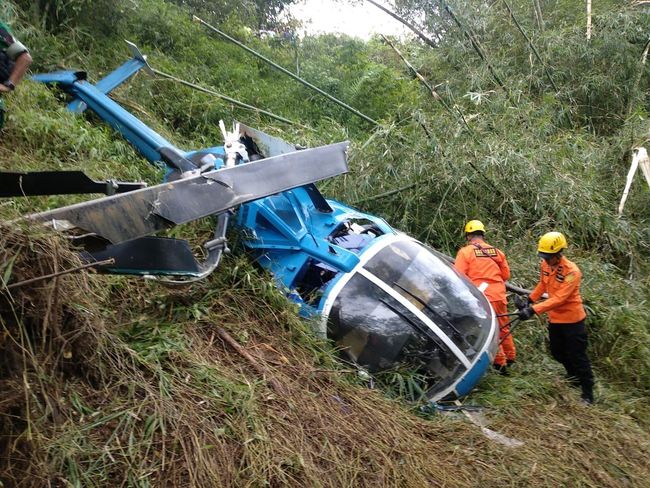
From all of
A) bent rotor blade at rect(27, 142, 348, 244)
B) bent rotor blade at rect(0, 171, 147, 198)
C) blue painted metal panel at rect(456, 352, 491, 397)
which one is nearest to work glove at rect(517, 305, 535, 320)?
blue painted metal panel at rect(456, 352, 491, 397)

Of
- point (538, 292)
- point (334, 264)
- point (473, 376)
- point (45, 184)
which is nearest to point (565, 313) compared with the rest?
point (538, 292)

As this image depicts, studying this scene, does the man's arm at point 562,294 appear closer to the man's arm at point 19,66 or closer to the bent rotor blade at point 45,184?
the bent rotor blade at point 45,184

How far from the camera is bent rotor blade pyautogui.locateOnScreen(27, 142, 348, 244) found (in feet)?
8.79

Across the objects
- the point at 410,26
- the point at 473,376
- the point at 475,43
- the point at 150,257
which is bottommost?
the point at 473,376

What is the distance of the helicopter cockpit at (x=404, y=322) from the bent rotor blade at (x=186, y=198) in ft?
2.65

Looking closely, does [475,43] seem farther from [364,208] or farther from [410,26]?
[364,208]

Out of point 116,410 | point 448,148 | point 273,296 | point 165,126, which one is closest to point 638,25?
point 448,148

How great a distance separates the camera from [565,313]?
5.28 meters

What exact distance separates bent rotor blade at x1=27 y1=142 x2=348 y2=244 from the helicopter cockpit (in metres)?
0.81

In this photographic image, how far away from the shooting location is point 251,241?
458cm

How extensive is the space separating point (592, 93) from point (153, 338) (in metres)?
9.31

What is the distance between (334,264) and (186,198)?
58.8 inches

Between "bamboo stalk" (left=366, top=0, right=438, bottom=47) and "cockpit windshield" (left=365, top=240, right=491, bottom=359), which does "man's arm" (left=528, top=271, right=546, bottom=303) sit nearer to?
"cockpit windshield" (left=365, top=240, right=491, bottom=359)

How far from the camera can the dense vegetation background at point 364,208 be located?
2.65 m
